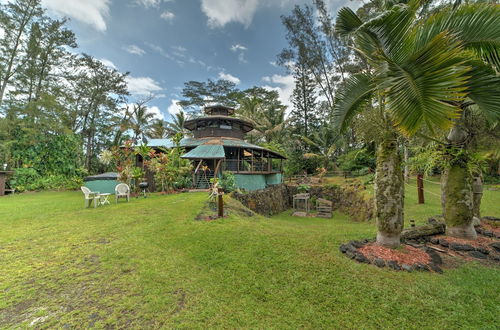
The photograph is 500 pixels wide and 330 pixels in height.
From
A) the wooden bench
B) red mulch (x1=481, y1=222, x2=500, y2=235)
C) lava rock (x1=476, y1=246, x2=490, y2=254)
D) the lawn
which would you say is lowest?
the wooden bench

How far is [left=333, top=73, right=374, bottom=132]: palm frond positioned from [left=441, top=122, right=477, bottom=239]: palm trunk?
2.16 meters

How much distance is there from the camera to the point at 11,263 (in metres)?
3.39

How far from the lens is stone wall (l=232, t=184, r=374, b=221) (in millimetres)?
11538

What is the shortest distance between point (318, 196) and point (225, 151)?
30.6 ft

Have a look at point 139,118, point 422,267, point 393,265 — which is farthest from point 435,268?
point 139,118

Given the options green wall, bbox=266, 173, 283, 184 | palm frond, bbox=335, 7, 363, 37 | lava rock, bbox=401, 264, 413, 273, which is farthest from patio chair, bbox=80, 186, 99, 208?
green wall, bbox=266, 173, 283, 184

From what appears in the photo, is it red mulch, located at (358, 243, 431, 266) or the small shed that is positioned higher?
the small shed

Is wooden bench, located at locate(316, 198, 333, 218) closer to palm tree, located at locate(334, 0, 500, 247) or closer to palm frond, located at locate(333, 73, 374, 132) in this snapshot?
palm tree, located at locate(334, 0, 500, 247)

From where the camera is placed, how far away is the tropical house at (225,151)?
14117 millimetres

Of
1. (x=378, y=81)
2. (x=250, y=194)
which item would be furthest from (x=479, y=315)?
(x=250, y=194)

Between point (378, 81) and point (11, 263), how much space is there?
275 inches

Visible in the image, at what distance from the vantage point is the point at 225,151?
1770 centimetres

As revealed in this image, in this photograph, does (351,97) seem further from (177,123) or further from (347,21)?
(177,123)

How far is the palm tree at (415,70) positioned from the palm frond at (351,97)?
3 cm
